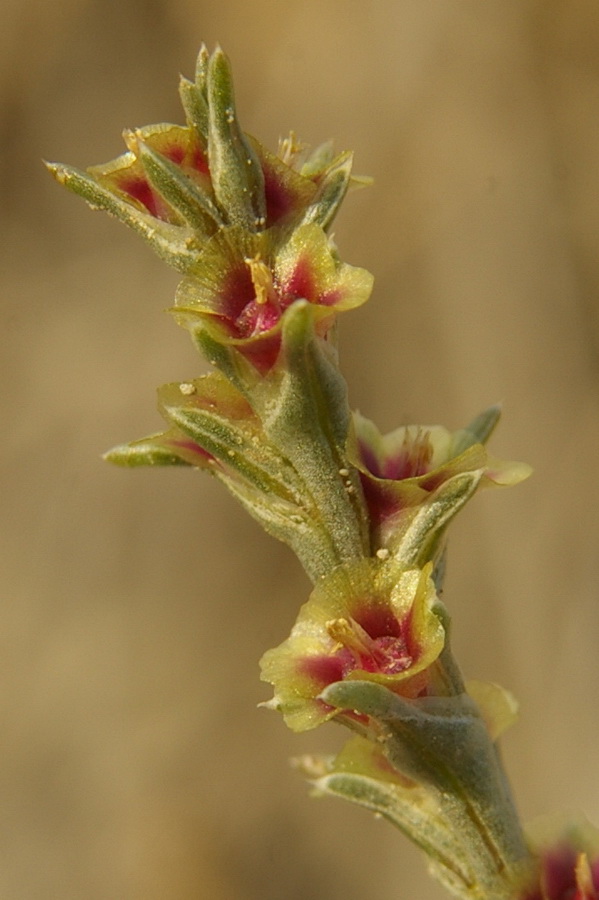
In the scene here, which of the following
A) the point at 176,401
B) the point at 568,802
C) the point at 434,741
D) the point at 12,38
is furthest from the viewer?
the point at 12,38

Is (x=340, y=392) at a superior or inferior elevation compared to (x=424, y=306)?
inferior

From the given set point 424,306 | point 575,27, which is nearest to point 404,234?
point 424,306

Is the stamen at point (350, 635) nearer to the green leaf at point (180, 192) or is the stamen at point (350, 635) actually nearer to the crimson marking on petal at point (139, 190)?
the green leaf at point (180, 192)

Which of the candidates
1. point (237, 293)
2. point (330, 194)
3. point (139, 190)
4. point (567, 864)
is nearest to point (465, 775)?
point (567, 864)

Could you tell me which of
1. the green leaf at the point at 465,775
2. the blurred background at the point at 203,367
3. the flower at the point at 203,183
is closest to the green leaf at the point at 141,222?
the flower at the point at 203,183

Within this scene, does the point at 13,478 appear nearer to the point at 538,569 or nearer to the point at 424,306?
the point at 424,306

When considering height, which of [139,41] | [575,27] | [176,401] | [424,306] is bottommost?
[176,401]

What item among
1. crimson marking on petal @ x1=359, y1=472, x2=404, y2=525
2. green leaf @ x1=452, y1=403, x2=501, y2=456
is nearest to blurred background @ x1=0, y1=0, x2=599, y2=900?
green leaf @ x1=452, y1=403, x2=501, y2=456

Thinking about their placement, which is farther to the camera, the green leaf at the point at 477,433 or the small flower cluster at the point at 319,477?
the green leaf at the point at 477,433

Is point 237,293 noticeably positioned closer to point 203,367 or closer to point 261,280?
point 261,280
